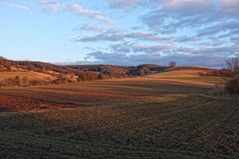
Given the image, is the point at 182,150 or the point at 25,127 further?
the point at 25,127

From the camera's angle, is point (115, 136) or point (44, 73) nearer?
point (115, 136)

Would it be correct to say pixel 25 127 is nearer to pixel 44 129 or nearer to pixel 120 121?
pixel 44 129

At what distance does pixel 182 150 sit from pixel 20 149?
6.57 meters

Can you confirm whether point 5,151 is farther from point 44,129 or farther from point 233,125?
point 233,125

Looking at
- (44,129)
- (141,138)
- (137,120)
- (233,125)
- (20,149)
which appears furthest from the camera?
(137,120)

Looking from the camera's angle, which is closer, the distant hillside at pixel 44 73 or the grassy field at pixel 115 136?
the grassy field at pixel 115 136

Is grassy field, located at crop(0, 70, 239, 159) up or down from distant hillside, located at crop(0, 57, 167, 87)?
down

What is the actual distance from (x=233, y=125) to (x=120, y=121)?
24.2 ft

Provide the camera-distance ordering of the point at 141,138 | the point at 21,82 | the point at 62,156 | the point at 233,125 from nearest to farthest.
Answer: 1. the point at 62,156
2. the point at 141,138
3. the point at 233,125
4. the point at 21,82

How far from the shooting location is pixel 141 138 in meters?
23.8

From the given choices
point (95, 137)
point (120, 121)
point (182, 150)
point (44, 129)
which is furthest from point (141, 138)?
point (120, 121)

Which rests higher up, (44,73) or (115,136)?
(44,73)

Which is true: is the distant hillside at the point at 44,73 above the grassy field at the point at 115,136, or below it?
above

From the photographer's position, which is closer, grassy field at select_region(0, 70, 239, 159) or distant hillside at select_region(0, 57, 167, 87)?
grassy field at select_region(0, 70, 239, 159)
